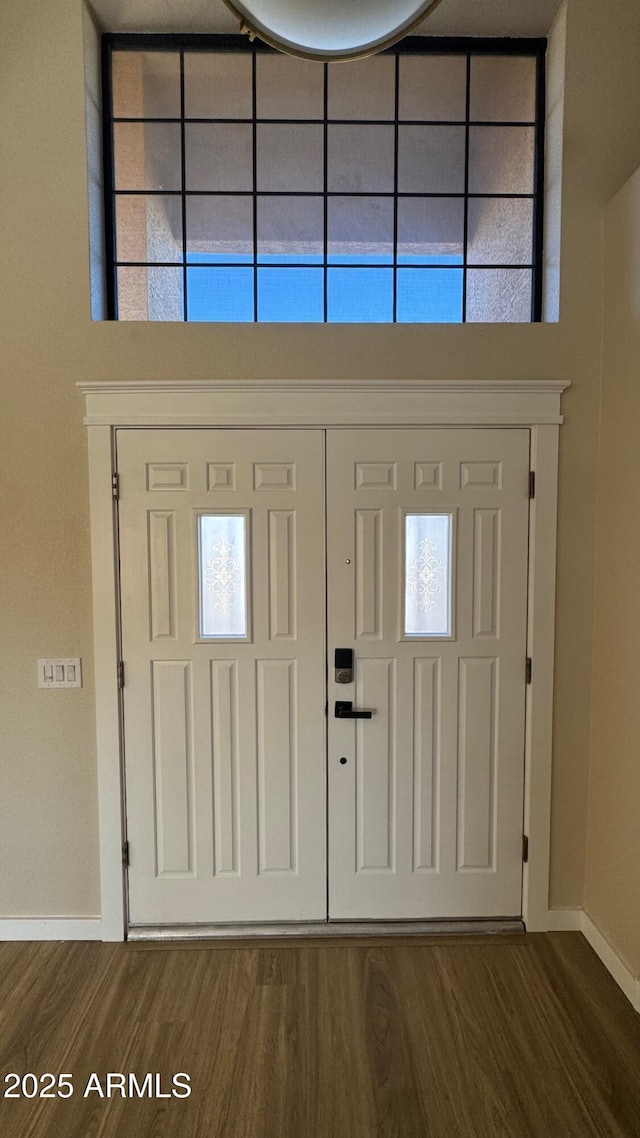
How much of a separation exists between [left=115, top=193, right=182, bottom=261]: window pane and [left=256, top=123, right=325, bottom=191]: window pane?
386mm

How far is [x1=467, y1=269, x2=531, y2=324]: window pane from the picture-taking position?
2562 millimetres

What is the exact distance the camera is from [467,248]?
2.54m

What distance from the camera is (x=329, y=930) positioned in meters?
2.48

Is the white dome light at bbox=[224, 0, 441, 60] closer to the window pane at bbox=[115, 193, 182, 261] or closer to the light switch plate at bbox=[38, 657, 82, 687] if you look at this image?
the window pane at bbox=[115, 193, 182, 261]

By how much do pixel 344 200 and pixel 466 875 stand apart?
2839 mm

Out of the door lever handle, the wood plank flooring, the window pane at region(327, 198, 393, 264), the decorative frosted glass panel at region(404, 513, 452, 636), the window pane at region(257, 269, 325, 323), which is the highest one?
the window pane at region(327, 198, 393, 264)

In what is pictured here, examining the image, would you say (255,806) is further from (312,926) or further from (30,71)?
(30,71)

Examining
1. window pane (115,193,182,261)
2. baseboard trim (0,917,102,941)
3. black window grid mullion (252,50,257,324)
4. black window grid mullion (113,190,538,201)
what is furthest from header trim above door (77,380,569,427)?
baseboard trim (0,917,102,941)

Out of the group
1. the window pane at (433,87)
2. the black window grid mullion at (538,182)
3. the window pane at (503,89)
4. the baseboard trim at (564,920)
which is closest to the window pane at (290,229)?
the window pane at (433,87)

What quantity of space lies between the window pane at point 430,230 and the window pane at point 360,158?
0.14 metres

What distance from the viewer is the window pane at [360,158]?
8.20 ft

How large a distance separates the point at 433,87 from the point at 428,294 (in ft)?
2.72

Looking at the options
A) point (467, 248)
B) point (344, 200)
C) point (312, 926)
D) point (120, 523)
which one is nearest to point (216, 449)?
point (120, 523)

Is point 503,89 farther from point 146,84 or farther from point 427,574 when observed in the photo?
point 427,574
